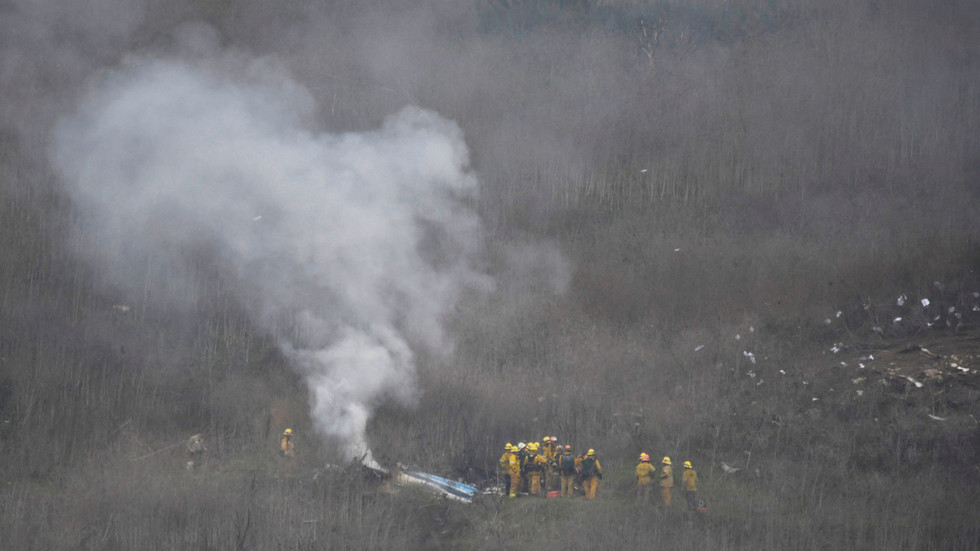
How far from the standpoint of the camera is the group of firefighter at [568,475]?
12.9 m

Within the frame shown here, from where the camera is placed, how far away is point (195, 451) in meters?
15.6

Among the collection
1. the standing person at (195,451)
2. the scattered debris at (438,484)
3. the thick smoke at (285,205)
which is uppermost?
the thick smoke at (285,205)

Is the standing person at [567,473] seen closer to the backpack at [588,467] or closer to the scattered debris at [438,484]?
the backpack at [588,467]

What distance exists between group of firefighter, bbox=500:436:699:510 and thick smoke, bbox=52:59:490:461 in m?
3.79

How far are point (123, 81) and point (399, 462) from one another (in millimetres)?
10783

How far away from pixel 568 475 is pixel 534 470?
52 cm

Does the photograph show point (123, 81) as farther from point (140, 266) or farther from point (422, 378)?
point (422, 378)

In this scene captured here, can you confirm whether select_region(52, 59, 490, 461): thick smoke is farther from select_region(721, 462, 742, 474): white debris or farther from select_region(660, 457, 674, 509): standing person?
select_region(721, 462, 742, 474): white debris

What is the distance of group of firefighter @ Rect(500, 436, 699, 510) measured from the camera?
506 inches

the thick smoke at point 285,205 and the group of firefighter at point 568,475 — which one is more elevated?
the thick smoke at point 285,205

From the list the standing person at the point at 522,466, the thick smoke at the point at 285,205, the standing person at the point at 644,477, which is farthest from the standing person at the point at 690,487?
the thick smoke at the point at 285,205

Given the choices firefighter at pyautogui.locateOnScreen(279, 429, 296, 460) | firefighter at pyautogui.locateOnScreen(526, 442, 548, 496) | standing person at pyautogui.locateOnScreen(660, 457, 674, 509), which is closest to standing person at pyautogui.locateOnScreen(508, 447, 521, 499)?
firefighter at pyautogui.locateOnScreen(526, 442, 548, 496)

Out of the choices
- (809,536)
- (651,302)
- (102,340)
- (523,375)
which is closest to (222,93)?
(102,340)

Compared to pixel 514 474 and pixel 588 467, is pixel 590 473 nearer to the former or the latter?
pixel 588 467
